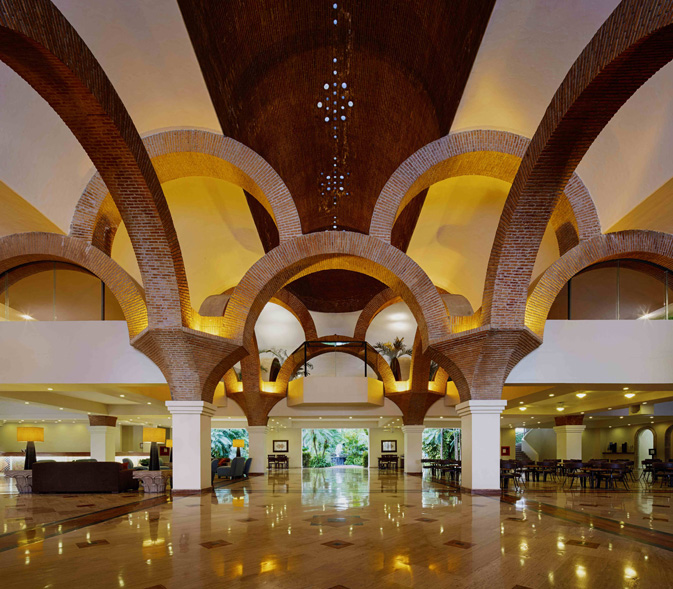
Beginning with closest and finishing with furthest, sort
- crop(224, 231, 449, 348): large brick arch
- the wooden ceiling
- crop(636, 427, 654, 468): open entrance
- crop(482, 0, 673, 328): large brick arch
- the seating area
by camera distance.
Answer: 1. crop(482, 0, 673, 328): large brick arch
2. the wooden ceiling
3. crop(224, 231, 449, 348): large brick arch
4. the seating area
5. crop(636, 427, 654, 468): open entrance

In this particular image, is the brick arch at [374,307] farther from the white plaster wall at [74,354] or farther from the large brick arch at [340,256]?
the white plaster wall at [74,354]

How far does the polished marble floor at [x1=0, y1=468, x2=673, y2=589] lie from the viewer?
184 inches

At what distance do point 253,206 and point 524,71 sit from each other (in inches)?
327

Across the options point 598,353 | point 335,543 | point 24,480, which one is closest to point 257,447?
point 24,480

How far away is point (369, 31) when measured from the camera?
12055 millimetres

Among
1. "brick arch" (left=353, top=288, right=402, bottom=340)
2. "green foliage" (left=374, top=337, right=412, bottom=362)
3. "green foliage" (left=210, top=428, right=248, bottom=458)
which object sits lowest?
"green foliage" (left=210, top=428, right=248, bottom=458)

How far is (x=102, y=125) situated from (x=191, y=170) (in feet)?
16.0

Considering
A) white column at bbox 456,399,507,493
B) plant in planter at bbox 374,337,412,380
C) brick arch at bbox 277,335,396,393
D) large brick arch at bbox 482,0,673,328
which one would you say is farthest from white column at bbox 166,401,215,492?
plant in planter at bbox 374,337,412,380

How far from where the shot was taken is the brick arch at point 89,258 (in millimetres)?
11906

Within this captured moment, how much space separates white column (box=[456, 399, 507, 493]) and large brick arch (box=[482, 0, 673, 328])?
2.10 metres

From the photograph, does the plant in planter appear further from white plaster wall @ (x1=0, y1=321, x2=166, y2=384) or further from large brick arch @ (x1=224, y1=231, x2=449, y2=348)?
white plaster wall @ (x1=0, y1=321, x2=166, y2=384)

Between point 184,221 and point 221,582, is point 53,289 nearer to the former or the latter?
point 184,221

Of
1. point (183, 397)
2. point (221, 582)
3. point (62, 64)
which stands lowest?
point (221, 582)

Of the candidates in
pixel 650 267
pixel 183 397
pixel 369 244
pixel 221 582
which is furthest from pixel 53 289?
pixel 650 267
